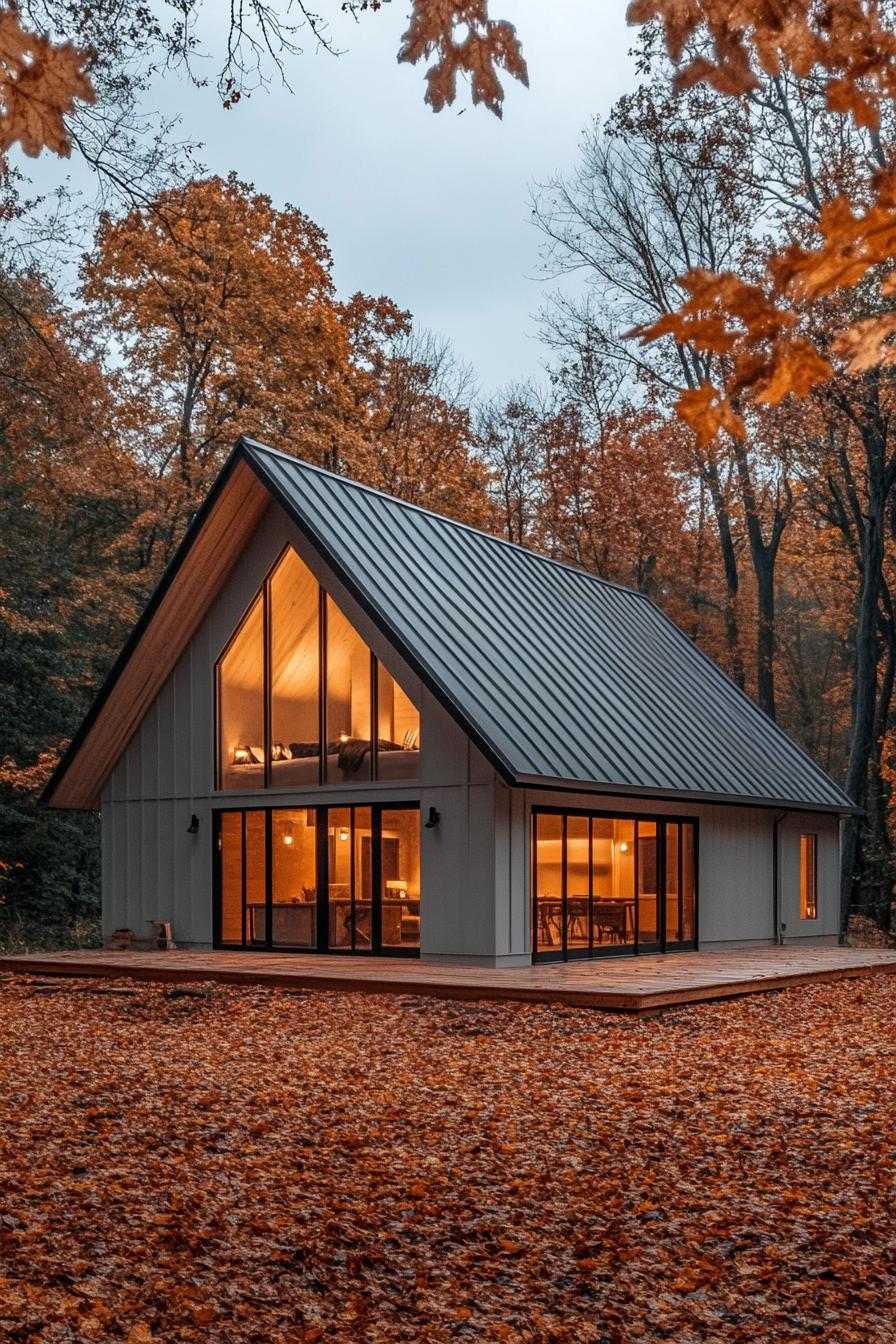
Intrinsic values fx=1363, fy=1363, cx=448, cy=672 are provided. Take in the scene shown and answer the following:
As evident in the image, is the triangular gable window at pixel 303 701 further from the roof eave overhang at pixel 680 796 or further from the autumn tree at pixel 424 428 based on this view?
the autumn tree at pixel 424 428

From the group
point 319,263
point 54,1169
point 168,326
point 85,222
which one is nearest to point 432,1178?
point 54,1169

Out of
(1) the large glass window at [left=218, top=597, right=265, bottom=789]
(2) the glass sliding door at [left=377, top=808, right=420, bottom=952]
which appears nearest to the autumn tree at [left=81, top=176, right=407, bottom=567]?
(1) the large glass window at [left=218, top=597, right=265, bottom=789]

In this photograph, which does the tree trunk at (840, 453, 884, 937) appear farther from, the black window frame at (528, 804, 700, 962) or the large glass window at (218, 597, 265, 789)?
the large glass window at (218, 597, 265, 789)

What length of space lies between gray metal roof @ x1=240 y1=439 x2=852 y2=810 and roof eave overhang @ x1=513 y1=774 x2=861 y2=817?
4 cm

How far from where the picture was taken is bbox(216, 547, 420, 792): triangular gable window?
14875 mm

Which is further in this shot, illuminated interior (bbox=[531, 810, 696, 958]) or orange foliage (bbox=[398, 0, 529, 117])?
illuminated interior (bbox=[531, 810, 696, 958])

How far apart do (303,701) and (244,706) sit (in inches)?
40.0

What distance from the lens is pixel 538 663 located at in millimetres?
15820

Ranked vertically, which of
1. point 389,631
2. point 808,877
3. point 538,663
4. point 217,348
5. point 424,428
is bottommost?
point 808,877

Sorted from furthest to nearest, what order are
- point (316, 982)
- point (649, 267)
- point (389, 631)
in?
point (649, 267)
point (389, 631)
point (316, 982)

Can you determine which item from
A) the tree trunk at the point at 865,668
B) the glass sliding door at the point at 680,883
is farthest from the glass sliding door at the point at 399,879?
the tree trunk at the point at 865,668

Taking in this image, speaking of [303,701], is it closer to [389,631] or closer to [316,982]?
[389,631]

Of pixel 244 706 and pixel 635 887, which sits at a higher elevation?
pixel 244 706

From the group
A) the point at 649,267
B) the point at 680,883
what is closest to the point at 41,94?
the point at 680,883
